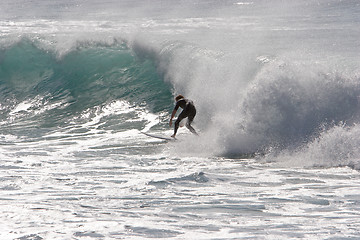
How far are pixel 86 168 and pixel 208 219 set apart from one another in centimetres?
393

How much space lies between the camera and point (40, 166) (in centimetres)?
938

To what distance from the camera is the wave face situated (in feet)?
52.4

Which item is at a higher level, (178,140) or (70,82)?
(70,82)

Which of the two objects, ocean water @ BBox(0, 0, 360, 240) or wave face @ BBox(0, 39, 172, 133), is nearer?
ocean water @ BBox(0, 0, 360, 240)

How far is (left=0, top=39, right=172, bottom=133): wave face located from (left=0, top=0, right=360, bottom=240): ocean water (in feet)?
0.21

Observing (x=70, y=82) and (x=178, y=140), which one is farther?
(x=70, y=82)

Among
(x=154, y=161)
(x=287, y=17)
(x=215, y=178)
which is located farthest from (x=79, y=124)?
(x=287, y=17)

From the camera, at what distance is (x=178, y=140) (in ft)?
39.0

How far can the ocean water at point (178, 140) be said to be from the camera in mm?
5914

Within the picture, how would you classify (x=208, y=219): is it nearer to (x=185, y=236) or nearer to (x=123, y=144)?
(x=185, y=236)

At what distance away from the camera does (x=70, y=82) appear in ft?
60.4

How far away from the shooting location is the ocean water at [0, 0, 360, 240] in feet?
19.4

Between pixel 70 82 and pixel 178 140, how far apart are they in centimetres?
776

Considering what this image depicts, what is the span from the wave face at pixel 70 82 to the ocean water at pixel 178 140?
6 cm
